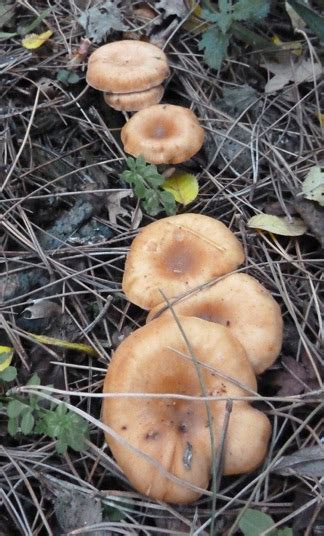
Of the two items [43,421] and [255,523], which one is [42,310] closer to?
[43,421]

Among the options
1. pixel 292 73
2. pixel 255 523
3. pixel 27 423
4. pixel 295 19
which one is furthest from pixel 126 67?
pixel 255 523

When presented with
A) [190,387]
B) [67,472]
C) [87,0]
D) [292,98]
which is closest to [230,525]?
[190,387]

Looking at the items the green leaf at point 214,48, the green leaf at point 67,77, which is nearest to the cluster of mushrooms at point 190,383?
the green leaf at point 214,48

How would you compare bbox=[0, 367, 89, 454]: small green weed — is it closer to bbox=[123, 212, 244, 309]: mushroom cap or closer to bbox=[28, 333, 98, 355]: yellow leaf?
bbox=[28, 333, 98, 355]: yellow leaf

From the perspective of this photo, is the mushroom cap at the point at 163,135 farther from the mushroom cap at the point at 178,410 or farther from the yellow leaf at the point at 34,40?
the mushroom cap at the point at 178,410

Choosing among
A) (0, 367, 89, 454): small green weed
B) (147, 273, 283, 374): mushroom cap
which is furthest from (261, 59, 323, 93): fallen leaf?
(0, 367, 89, 454): small green weed

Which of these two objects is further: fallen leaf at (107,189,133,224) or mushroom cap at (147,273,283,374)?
fallen leaf at (107,189,133,224)

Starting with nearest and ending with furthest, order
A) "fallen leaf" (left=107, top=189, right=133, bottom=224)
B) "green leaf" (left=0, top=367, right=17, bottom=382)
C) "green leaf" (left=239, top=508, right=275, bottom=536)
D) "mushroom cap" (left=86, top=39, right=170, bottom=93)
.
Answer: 1. "green leaf" (left=239, top=508, right=275, bottom=536)
2. "green leaf" (left=0, top=367, right=17, bottom=382)
3. "fallen leaf" (left=107, top=189, right=133, bottom=224)
4. "mushroom cap" (left=86, top=39, right=170, bottom=93)

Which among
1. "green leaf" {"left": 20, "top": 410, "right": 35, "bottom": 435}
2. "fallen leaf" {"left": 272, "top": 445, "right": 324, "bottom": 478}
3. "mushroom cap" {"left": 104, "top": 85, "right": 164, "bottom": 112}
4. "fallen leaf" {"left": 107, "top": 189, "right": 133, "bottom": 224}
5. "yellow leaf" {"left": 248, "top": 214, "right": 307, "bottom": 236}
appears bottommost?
"fallen leaf" {"left": 272, "top": 445, "right": 324, "bottom": 478}
